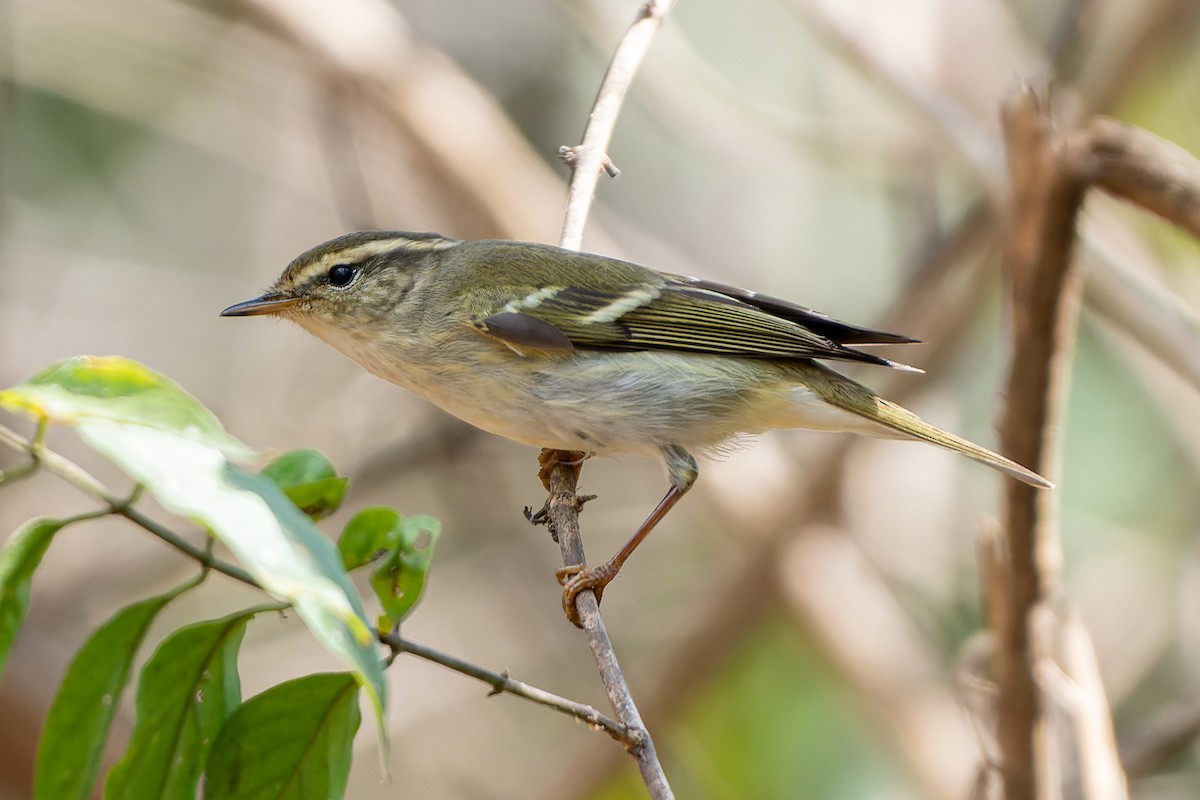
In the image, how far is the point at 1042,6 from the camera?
6.80 m

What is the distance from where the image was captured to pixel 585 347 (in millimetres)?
3080

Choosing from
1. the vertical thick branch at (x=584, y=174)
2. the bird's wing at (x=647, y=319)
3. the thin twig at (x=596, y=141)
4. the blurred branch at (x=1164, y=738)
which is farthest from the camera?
the blurred branch at (x=1164, y=738)

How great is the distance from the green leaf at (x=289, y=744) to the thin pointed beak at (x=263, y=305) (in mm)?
1700

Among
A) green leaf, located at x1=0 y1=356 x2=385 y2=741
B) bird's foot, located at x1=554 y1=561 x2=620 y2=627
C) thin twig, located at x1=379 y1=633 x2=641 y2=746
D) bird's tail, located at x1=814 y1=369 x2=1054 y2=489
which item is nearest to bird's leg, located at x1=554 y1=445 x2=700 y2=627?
bird's foot, located at x1=554 y1=561 x2=620 y2=627

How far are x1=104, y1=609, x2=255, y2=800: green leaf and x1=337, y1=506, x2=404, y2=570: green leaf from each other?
0.23 meters

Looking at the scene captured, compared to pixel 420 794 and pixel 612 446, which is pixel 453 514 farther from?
pixel 612 446

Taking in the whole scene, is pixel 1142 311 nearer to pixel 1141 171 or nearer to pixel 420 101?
pixel 1141 171

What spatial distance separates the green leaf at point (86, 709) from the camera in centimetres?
→ 135

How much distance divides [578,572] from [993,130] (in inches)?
127

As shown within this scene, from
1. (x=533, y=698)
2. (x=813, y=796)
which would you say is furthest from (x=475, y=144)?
(x=533, y=698)

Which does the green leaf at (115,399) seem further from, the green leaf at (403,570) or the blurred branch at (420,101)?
the blurred branch at (420,101)

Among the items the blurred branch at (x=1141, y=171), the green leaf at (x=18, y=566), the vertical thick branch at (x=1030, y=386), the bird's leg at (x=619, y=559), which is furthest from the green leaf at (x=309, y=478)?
the blurred branch at (x=1141, y=171)

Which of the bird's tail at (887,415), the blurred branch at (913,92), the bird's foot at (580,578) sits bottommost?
the bird's foot at (580,578)

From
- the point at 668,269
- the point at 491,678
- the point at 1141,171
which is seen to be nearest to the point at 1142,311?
the point at 1141,171
